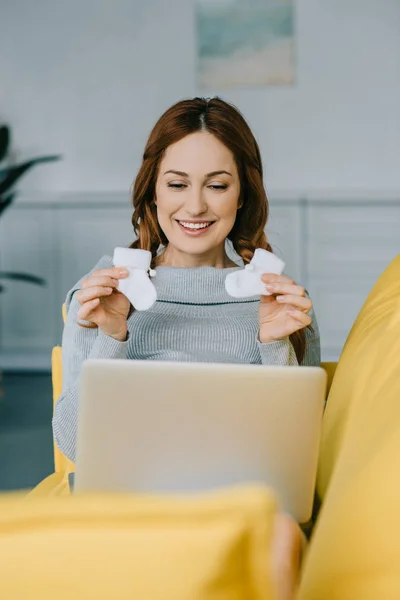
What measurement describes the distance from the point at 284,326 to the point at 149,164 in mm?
545

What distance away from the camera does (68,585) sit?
482 mm

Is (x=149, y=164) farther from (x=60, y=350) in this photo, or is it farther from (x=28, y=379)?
(x=28, y=379)

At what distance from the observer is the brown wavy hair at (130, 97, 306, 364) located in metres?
1.77

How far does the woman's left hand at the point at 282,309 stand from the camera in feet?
4.67

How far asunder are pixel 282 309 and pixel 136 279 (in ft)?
0.98

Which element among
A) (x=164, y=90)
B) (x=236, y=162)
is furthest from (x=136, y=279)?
(x=164, y=90)

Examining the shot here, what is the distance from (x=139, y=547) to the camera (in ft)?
1.52

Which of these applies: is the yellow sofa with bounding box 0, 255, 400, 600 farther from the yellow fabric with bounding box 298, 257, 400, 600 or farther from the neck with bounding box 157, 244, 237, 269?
the neck with bounding box 157, 244, 237, 269

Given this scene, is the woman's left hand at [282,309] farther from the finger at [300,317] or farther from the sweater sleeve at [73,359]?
the sweater sleeve at [73,359]

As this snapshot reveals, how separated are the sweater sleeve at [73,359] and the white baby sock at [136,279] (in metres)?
0.12

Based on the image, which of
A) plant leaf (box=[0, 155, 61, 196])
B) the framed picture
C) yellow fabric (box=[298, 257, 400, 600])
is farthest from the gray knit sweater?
the framed picture

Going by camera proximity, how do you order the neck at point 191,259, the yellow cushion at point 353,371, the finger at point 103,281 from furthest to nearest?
the neck at point 191,259 → the finger at point 103,281 → the yellow cushion at point 353,371

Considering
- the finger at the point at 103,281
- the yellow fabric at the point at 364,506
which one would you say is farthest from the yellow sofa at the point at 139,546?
the finger at the point at 103,281

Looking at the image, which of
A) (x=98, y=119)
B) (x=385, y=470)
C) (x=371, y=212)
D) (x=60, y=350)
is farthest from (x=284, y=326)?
(x=98, y=119)
